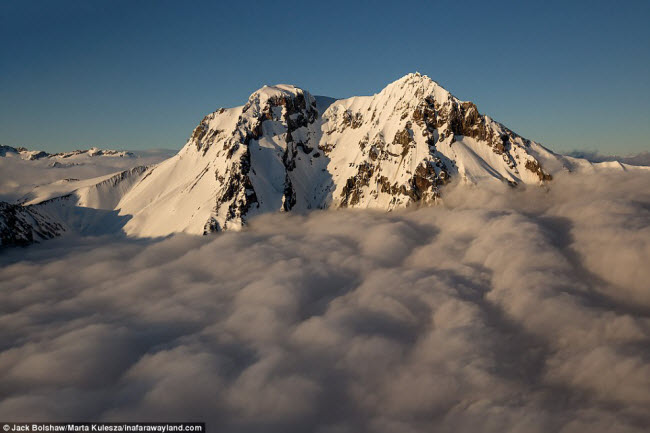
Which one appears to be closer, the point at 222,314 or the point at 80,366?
the point at 80,366

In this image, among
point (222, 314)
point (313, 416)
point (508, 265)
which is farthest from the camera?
point (508, 265)

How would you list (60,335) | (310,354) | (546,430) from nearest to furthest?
(546,430) < (310,354) < (60,335)

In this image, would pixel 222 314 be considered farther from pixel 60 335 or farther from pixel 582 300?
pixel 582 300

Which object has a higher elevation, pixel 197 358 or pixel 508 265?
pixel 508 265

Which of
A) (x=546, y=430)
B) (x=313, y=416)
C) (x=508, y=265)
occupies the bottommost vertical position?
(x=313, y=416)

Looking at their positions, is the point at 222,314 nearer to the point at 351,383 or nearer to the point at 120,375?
the point at 120,375

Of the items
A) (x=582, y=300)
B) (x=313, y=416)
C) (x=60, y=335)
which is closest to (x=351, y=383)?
(x=313, y=416)
